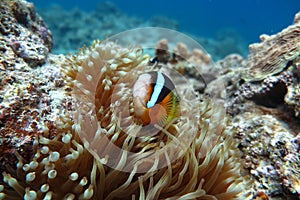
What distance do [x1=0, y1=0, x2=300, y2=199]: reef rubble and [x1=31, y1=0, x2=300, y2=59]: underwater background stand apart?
2.33 meters

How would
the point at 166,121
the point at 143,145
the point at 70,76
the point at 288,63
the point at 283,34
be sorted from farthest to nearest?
1. the point at 283,34
2. the point at 288,63
3. the point at 70,76
4. the point at 166,121
5. the point at 143,145

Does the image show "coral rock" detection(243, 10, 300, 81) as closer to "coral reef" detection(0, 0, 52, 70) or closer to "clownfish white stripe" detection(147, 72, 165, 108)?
"clownfish white stripe" detection(147, 72, 165, 108)

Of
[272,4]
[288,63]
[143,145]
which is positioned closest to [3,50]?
[143,145]

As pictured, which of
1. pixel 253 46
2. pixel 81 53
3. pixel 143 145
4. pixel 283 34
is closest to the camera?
pixel 143 145

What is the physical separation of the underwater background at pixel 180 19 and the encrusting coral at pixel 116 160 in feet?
11.3

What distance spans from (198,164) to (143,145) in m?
0.33

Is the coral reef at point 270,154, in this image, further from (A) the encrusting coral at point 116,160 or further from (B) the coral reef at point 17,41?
(B) the coral reef at point 17,41

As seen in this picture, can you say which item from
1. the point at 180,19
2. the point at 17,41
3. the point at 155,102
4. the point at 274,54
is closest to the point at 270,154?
the point at 155,102

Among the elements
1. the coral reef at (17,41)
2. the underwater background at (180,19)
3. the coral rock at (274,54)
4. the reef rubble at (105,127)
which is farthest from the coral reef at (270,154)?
the underwater background at (180,19)

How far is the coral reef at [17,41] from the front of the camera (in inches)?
66.8

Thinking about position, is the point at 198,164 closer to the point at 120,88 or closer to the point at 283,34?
the point at 120,88

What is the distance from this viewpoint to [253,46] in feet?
9.46

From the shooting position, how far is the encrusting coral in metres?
1.24

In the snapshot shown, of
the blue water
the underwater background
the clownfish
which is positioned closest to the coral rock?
the clownfish
